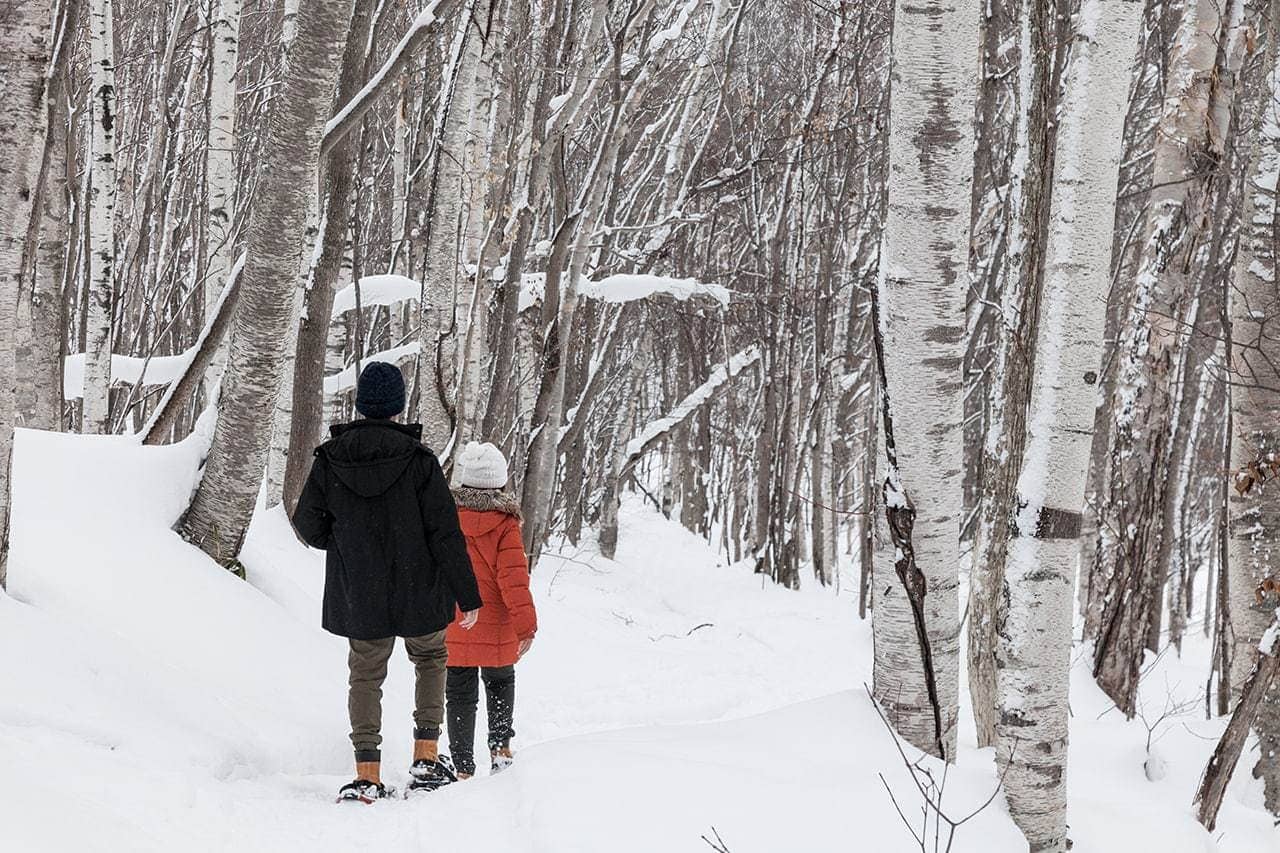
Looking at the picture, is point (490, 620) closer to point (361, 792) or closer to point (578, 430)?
point (361, 792)

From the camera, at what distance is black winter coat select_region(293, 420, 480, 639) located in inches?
164

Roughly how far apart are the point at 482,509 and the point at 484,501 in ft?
0.12

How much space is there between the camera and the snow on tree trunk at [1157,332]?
698cm

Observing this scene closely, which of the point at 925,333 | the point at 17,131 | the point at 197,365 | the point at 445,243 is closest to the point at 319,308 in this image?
the point at 197,365

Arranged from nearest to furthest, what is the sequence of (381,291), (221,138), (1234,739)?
1. (1234,739)
2. (381,291)
3. (221,138)

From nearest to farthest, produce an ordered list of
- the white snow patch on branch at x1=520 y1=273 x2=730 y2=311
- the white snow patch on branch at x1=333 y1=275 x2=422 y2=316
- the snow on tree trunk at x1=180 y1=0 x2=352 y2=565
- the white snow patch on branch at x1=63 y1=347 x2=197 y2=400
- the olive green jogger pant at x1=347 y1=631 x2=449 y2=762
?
the olive green jogger pant at x1=347 y1=631 x2=449 y2=762, the snow on tree trunk at x1=180 y1=0 x2=352 y2=565, the white snow patch on branch at x1=63 y1=347 x2=197 y2=400, the white snow patch on branch at x1=333 y1=275 x2=422 y2=316, the white snow patch on branch at x1=520 y1=273 x2=730 y2=311

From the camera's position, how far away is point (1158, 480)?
7.32 meters

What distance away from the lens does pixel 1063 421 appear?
129 inches

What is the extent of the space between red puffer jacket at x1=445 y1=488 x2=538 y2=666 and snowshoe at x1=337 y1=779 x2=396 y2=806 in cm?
71

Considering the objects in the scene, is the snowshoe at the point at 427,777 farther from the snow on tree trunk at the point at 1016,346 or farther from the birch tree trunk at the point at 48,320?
the birch tree trunk at the point at 48,320

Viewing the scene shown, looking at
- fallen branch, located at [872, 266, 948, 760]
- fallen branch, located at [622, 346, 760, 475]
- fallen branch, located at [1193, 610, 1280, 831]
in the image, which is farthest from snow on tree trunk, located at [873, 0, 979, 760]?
fallen branch, located at [622, 346, 760, 475]

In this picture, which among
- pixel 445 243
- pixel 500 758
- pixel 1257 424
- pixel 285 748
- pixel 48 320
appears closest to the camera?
pixel 285 748

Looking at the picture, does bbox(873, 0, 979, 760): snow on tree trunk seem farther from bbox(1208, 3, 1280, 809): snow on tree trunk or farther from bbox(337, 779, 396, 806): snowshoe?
bbox(1208, 3, 1280, 809): snow on tree trunk

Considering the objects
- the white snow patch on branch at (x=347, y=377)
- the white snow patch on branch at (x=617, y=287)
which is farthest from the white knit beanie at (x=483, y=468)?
the white snow patch on branch at (x=617, y=287)
